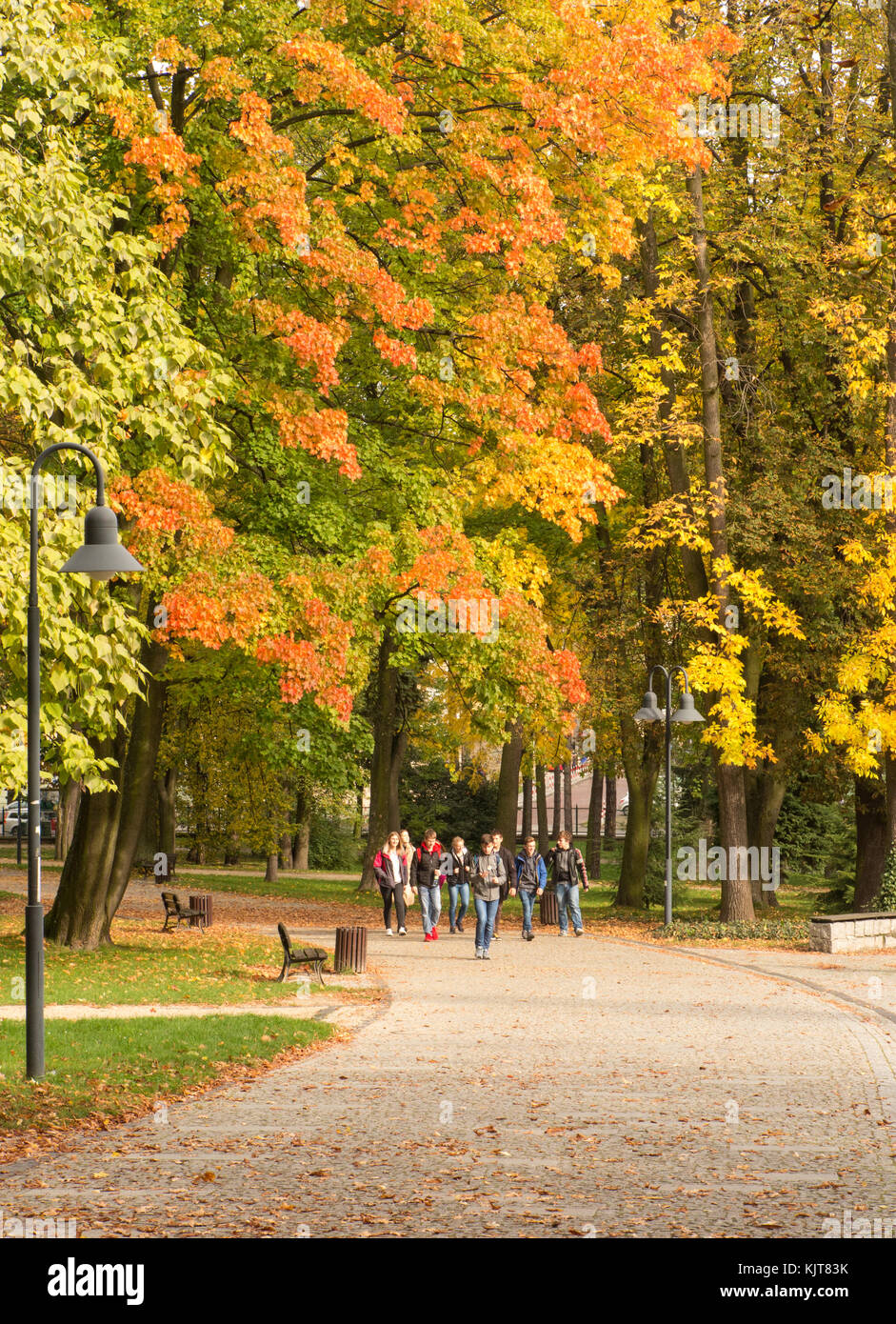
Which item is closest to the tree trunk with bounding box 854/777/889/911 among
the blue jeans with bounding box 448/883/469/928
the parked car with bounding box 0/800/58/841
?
the blue jeans with bounding box 448/883/469/928

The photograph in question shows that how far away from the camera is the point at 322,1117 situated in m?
9.98

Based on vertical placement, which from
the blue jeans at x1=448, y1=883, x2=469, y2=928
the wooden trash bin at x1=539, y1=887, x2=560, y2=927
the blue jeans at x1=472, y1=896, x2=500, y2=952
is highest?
the blue jeans at x1=472, y1=896, x2=500, y2=952

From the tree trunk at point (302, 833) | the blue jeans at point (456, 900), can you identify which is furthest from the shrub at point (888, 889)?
the tree trunk at point (302, 833)

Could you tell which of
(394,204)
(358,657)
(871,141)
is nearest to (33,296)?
(358,657)

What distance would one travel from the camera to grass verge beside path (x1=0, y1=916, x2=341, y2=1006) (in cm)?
1666

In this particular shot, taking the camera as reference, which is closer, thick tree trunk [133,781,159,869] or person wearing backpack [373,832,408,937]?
person wearing backpack [373,832,408,937]

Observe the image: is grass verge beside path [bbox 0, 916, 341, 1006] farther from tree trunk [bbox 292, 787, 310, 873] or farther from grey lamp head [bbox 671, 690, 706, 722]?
tree trunk [bbox 292, 787, 310, 873]

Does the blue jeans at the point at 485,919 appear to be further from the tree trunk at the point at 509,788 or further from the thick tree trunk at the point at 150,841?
the thick tree trunk at the point at 150,841

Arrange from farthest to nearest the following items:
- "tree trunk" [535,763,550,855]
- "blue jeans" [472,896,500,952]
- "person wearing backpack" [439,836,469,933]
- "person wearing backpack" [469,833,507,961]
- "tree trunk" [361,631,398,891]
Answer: "tree trunk" [535,763,550,855] < "tree trunk" [361,631,398,891] < "person wearing backpack" [439,836,469,933] < "blue jeans" [472,896,500,952] < "person wearing backpack" [469,833,507,961]

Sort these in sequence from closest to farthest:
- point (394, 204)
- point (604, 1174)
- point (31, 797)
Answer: point (604, 1174) → point (31, 797) → point (394, 204)

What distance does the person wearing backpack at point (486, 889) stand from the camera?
70.9 feet

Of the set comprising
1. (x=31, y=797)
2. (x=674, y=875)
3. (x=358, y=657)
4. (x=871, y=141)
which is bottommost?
(x=674, y=875)

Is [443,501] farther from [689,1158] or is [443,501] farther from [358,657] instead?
[689,1158]

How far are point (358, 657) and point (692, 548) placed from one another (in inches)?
424
